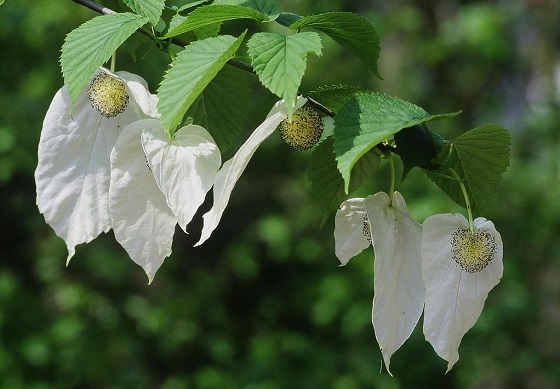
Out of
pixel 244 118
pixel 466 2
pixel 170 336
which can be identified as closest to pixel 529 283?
pixel 170 336

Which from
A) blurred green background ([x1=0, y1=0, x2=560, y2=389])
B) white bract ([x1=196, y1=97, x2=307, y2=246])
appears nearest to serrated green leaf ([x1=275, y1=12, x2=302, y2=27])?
white bract ([x1=196, y1=97, x2=307, y2=246])

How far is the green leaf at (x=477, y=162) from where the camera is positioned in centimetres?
51

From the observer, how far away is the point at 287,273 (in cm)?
238

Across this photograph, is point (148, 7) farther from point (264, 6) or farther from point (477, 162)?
point (477, 162)

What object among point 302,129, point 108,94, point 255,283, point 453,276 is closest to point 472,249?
point 453,276

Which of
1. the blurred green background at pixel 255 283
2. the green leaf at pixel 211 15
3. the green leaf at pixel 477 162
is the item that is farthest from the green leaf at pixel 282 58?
the blurred green background at pixel 255 283

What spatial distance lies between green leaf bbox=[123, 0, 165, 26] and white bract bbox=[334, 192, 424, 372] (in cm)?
17

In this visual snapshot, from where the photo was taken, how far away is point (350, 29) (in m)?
0.51

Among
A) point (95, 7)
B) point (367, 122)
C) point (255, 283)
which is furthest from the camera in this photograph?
point (255, 283)

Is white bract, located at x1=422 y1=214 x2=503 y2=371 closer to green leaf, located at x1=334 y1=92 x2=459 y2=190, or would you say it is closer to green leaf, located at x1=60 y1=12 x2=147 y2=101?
green leaf, located at x1=334 y1=92 x2=459 y2=190

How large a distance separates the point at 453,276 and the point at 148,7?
24cm

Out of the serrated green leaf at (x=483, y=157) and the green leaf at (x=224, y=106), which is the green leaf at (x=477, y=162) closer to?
the serrated green leaf at (x=483, y=157)

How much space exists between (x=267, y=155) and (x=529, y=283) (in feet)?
2.60

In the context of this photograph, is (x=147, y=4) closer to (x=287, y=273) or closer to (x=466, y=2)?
(x=287, y=273)
